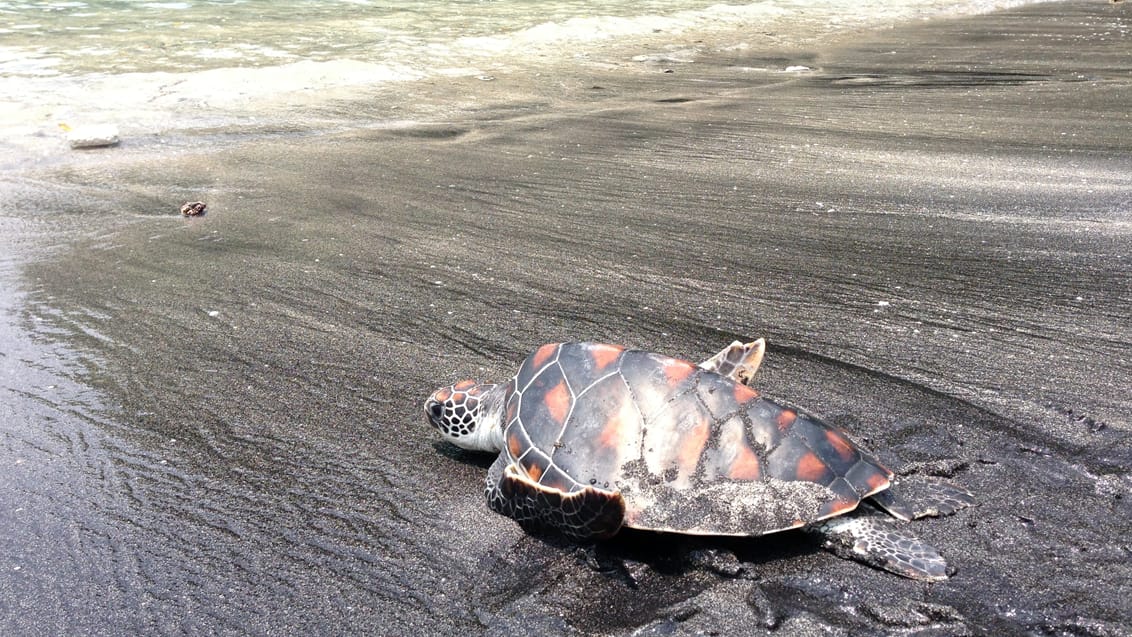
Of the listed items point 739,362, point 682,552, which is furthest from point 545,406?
point 739,362

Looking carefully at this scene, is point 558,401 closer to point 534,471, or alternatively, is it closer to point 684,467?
point 534,471

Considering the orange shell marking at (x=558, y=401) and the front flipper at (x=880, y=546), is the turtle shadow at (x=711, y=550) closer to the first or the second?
the front flipper at (x=880, y=546)

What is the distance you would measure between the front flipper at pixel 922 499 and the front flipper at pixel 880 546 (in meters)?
0.05

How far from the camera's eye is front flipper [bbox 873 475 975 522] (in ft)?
9.01

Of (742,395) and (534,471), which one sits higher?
(742,395)

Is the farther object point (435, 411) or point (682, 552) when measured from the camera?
point (435, 411)

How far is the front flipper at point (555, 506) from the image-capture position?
2.55m

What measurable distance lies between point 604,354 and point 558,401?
0.22 meters

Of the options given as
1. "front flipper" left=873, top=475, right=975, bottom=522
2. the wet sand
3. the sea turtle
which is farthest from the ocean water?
"front flipper" left=873, top=475, right=975, bottom=522

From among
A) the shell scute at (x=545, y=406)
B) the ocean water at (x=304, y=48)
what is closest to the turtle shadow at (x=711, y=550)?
the shell scute at (x=545, y=406)

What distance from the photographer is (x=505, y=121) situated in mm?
8578

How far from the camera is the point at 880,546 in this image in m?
2.58

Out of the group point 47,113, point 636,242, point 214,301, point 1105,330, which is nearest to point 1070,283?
point 1105,330

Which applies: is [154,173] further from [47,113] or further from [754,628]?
[754,628]
